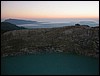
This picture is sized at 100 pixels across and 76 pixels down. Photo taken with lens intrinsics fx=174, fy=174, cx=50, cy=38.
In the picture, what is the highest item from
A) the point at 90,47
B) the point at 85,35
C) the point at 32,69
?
the point at 85,35

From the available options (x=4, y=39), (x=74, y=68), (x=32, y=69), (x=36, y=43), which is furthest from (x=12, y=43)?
(x=74, y=68)

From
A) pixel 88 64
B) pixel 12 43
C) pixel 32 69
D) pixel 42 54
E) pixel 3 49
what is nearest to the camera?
pixel 32 69

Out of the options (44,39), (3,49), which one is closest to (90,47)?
(44,39)

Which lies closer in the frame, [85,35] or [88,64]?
[88,64]

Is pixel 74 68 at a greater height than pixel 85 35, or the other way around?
pixel 85 35

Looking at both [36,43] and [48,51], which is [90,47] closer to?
[48,51]

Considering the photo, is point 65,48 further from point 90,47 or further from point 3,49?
point 3,49

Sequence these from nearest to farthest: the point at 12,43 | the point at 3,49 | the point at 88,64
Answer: the point at 88,64, the point at 3,49, the point at 12,43
